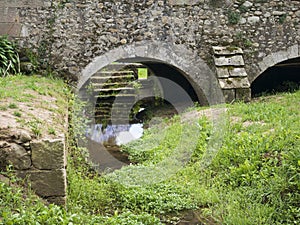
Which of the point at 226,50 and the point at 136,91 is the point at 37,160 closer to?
the point at 226,50

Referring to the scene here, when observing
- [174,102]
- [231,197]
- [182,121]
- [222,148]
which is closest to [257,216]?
[231,197]

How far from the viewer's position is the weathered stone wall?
898cm

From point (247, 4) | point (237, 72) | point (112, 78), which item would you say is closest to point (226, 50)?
point (237, 72)

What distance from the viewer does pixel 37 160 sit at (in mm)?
4387

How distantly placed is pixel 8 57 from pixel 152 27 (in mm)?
2713

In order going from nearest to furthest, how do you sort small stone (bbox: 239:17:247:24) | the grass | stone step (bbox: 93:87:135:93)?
the grass, small stone (bbox: 239:17:247:24), stone step (bbox: 93:87:135:93)

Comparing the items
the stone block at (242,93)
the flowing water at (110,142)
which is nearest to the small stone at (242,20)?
the stone block at (242,93)

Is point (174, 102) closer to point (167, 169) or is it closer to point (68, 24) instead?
point (68, 24)

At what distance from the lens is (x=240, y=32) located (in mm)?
9641

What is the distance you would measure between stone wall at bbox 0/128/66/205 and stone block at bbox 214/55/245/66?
5467 millimetres

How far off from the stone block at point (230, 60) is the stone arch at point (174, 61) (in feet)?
1.16

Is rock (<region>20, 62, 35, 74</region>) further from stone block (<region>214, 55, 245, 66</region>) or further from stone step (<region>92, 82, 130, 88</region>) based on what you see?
stone block (<region>214, 55, 245, 66</region>)

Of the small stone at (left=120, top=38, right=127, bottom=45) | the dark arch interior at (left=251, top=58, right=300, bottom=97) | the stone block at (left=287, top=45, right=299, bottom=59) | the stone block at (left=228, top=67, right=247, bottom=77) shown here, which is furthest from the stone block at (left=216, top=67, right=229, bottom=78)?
the dark arch interior at (left=251, top=58, right=300, bottom=97)

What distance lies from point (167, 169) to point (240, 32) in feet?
14.4
